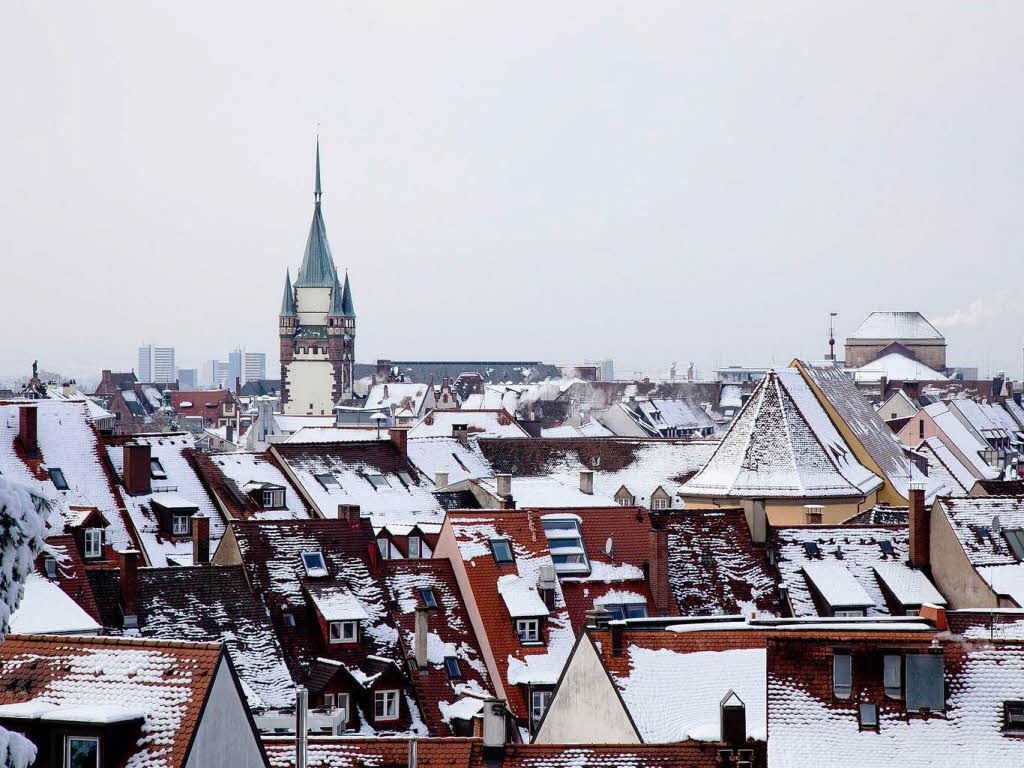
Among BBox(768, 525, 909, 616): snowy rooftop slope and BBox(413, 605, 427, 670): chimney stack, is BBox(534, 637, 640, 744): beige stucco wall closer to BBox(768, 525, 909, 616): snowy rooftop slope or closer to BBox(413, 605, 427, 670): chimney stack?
BBox(413, 605, 427, 670): chimney stack

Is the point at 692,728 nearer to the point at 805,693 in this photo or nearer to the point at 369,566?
the point at 805,693

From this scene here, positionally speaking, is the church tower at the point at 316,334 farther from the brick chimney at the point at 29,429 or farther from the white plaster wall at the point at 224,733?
the white plaster wall at the point at 224,733

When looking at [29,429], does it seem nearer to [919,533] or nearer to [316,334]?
[919,533]

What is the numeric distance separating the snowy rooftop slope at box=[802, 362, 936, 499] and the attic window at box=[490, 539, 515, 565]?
80.3 ft

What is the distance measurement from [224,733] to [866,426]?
51148 mm

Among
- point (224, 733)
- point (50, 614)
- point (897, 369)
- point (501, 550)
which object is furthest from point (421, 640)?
point (897, 369)

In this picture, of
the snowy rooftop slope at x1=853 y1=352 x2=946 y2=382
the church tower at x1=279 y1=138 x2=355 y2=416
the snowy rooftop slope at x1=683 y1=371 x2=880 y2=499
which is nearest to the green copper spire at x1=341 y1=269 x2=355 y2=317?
the church tower at x1=279 y1=138 x2=355 y2=416

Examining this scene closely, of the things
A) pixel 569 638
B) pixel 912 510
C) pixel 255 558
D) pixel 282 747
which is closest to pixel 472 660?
pixel 569 638

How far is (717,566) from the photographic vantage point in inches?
1822

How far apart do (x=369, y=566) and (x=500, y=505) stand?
12.8 metres

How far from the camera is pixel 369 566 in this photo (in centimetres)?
4306

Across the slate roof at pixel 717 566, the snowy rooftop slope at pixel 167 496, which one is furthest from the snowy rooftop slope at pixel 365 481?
the slate roof at pixel 717 566

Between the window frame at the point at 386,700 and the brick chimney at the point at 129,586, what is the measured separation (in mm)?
5819

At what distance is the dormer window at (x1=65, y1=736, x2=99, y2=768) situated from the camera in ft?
62.2
